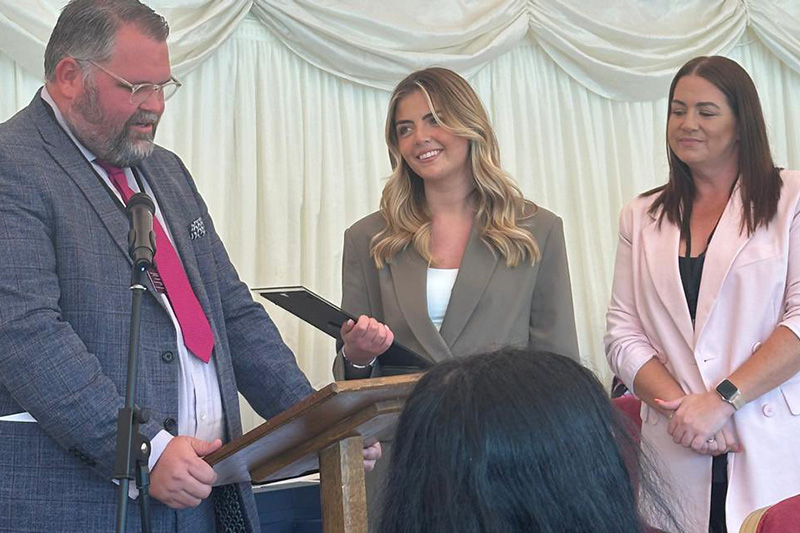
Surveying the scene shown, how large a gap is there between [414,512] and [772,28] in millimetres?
5253

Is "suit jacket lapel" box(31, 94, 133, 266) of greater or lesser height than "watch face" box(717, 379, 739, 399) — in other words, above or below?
above

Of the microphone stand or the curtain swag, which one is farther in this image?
the curtain swag

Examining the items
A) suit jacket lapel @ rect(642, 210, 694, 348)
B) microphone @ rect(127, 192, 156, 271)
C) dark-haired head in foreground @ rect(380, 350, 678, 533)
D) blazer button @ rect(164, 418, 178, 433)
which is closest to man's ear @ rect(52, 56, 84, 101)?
microphone @ rect(127, 192, 156, 271)

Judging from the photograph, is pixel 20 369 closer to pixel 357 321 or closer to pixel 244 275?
pixel 357 321

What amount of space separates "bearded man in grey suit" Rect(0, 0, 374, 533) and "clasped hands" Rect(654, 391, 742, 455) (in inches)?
40.0

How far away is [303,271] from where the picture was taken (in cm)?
486

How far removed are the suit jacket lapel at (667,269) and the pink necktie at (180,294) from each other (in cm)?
133

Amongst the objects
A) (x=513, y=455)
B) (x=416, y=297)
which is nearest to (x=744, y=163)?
(x=416, y=297)

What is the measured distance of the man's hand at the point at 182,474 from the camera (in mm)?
2049

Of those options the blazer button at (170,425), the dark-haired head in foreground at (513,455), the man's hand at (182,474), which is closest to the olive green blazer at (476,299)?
the blazer button at (170,425)

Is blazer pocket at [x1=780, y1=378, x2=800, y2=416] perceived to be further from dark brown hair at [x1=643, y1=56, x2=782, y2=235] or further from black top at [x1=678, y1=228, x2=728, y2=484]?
dark brown hair at [x1=643, y1=56, x2=782, y2=235]

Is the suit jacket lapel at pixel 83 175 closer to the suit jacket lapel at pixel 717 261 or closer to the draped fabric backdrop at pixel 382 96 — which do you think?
the suit jacket lapel at pixel 717 261

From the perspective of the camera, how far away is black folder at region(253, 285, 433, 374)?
234 centimetres

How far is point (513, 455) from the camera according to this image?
3.66 feet
